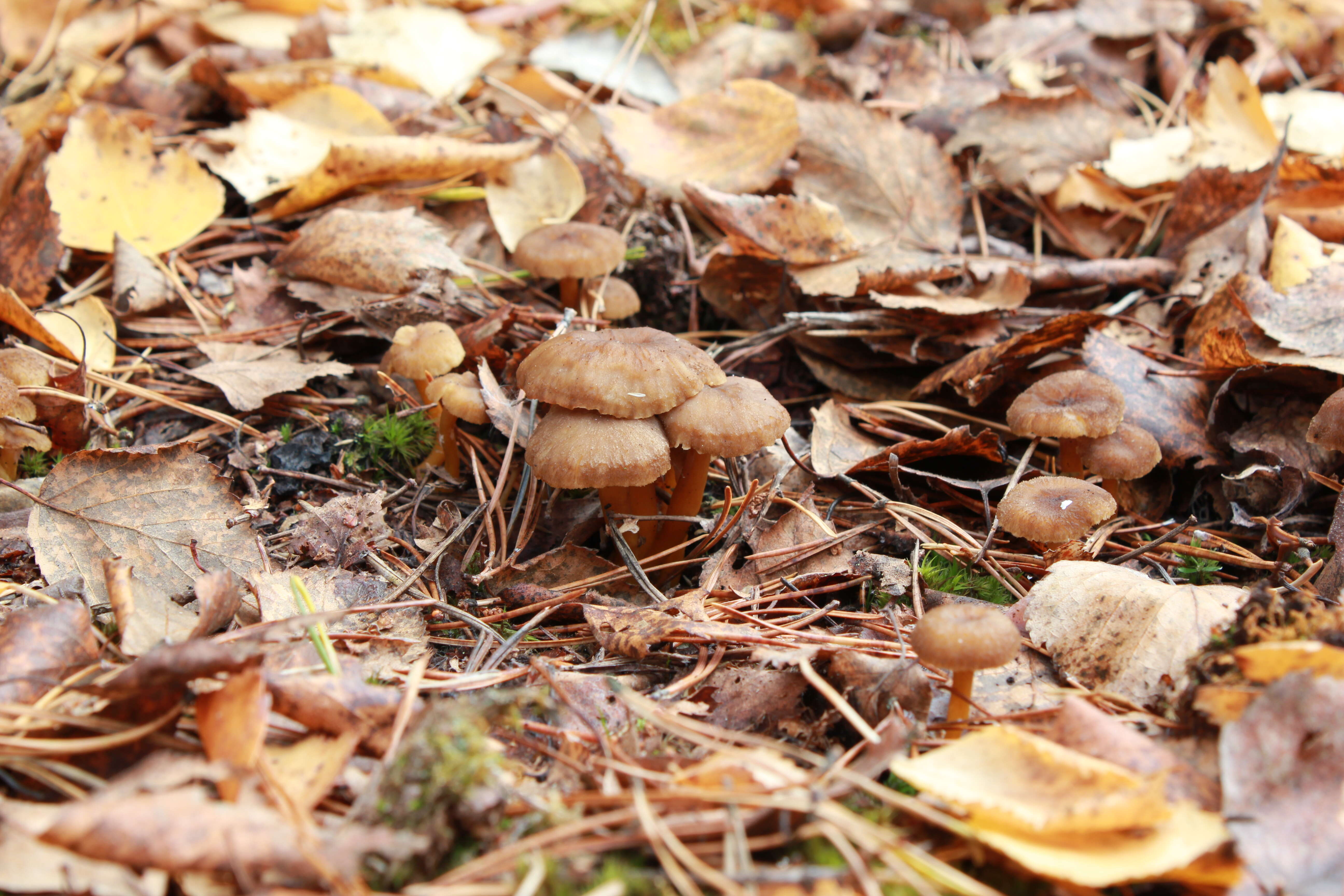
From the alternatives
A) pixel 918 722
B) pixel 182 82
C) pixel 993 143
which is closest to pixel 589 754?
pixel 918 722

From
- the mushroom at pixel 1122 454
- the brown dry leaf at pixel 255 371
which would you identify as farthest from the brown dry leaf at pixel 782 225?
the brown dry leaf at pixel 255 371

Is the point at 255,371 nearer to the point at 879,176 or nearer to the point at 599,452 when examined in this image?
the point at 599,452

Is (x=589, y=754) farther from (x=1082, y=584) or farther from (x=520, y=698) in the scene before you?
(x=1082, y=584)

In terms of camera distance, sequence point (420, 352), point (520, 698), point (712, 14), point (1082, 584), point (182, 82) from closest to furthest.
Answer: point (520, 698) < point (1082, 584) < point (420, 352) < point (182, 82) < point (712, 14)

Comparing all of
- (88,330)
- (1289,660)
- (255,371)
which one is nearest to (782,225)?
(255,371)

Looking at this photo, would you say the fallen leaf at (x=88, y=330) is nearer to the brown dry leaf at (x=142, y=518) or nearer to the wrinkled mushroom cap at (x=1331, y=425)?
the brown dry leaf at (x=142, y=518)
